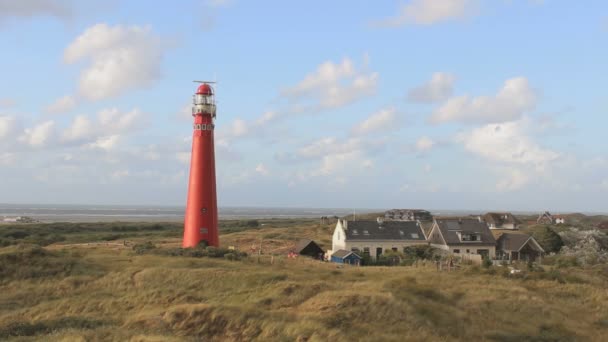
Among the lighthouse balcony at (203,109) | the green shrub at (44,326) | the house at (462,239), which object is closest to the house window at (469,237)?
the house at (462,239)

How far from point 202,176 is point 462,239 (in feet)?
89.2

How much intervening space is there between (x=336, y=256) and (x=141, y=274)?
19175 mm

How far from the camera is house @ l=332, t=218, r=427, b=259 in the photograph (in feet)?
159

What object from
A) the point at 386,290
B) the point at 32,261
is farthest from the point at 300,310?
the point at 32,261

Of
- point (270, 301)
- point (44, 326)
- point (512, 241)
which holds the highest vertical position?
point (512, 241)

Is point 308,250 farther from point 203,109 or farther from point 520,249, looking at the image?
point 520,249

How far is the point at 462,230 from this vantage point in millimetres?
50844

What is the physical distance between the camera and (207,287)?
27000mm

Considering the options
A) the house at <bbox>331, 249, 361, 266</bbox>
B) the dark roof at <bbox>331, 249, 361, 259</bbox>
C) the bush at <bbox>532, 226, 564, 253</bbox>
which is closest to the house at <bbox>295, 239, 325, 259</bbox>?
the dark roof at <bbox>331, 249, 361, 259</bbox>

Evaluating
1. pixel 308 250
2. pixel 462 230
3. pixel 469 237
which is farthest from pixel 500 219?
pixel 308 250

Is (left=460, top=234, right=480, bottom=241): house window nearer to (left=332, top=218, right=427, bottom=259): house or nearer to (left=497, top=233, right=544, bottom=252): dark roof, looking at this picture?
(left=497, top=233, right=544, bottom=252): dark roof

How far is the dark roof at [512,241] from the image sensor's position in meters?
49.7

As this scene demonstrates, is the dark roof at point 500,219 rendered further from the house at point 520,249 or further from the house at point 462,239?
the house at point 462,239

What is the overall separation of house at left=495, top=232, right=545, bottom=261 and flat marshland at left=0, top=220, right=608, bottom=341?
42.0 feet
